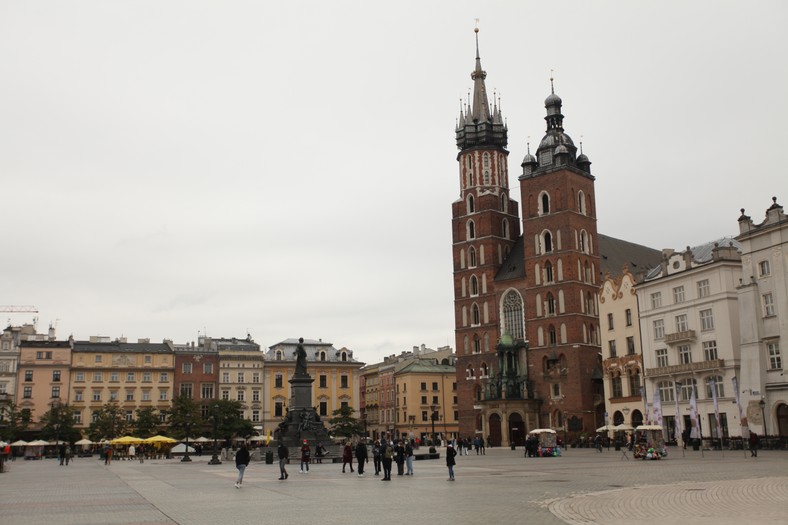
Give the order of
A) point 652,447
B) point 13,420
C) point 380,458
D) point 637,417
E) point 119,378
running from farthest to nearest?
point 119,378 → point 13,420 → point 637,417 → point 652,447 → point 380,458

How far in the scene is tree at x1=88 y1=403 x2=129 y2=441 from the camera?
91.2 m

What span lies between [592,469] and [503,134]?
67929 mm

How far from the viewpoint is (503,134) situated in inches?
3873

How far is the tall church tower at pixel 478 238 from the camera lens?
295ft

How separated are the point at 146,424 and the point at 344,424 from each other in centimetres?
2315

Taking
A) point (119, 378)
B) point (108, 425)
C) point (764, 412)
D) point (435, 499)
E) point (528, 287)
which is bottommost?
point (435, 499)

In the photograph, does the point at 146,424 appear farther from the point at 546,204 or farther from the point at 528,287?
the point at 546,204

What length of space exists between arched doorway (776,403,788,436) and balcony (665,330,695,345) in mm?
9607

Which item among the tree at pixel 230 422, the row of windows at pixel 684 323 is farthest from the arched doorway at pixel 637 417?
the tree at pixel 230 422

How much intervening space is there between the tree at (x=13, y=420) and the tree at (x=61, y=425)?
75.4 inches

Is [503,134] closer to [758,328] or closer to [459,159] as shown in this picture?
[459,159]

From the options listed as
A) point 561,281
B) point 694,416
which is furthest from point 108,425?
A: point 694,416

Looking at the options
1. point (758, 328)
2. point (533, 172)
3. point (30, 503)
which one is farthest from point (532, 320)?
point (30, 503)

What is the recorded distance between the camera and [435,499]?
21.7 metres
